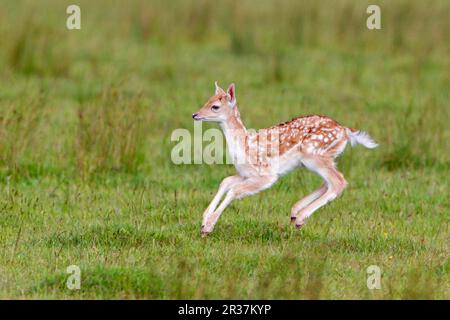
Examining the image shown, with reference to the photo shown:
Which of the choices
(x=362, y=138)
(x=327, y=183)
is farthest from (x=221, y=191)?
(x=362, y=138)

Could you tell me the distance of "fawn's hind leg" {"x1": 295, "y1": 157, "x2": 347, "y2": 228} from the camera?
30.4ft

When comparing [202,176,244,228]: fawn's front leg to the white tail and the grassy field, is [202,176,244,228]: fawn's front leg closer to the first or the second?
the grassy field

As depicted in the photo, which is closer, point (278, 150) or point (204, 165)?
point (278, 150)

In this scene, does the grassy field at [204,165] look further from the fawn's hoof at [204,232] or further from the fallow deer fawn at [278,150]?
the fallow deer fawn at [278,150]

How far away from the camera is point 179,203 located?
10508 mm

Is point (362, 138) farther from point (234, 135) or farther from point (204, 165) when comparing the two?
point (204, 165)

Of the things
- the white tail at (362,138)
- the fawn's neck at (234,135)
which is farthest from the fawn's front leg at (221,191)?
the white tail at (362,138)

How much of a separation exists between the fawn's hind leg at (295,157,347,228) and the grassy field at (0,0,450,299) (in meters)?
0.21

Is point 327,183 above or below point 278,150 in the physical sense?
below

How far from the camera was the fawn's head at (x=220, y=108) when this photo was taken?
30.6 feet

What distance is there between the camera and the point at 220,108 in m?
9.35

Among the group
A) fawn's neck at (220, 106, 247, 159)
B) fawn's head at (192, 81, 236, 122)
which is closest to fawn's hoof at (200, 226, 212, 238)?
fawn's neck at (220, 106, 247, 159)

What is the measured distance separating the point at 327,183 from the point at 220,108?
1053 mm
